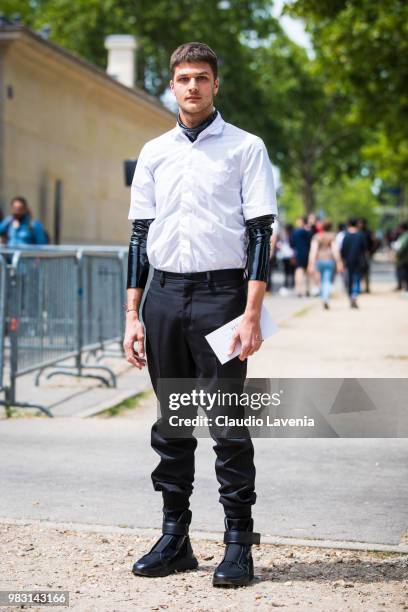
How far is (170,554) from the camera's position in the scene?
4672 millimetres

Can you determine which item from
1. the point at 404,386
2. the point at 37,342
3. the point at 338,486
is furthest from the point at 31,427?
the point at 404,386

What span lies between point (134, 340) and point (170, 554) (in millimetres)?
860

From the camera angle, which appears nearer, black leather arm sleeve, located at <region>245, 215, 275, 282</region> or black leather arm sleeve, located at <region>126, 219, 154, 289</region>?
black leather arm sleeve, located at <region>245, 215, 275, 282</region>

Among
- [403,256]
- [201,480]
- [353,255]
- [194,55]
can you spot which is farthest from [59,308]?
[403,256]

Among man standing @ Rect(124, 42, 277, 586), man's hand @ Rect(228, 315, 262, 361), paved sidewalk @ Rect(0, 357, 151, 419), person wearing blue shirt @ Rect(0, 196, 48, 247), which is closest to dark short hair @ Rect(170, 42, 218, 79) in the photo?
man standing @ Rect(124, 42, 277, 586)

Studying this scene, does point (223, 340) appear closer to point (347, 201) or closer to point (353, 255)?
point (353, 255)

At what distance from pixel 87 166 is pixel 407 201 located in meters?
74.3

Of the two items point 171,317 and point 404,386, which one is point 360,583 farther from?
point 404,386

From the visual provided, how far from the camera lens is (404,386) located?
10.8 meters

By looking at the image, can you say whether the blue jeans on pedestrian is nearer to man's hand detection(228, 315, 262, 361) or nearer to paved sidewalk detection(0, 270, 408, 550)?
paved sidewalk detection(0, 270, 408, 550)

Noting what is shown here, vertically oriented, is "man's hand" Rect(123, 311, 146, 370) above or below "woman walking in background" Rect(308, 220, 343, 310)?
above

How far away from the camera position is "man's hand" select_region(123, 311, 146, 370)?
466 cm

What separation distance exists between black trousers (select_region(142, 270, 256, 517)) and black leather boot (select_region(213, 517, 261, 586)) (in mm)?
55

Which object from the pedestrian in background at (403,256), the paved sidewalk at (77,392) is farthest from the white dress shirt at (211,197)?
the pedestrian in background at (403,256)
